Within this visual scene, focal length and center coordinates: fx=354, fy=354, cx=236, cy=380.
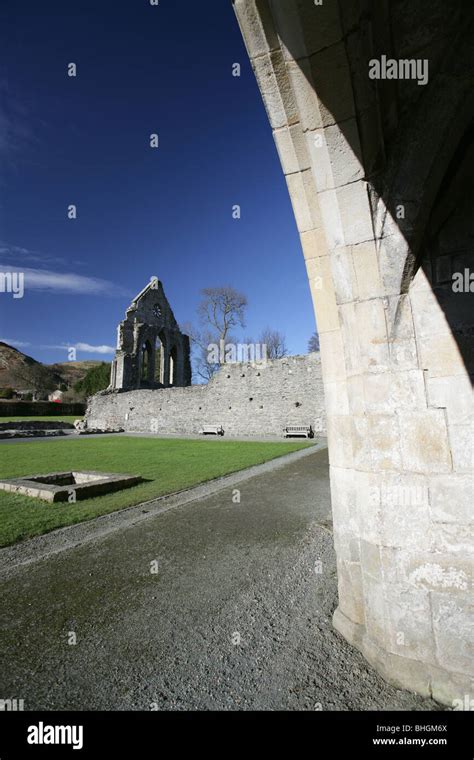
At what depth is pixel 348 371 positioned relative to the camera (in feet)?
7.98

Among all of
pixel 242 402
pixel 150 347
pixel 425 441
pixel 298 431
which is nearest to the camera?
pixel 425 441

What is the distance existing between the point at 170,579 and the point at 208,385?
20.1 m

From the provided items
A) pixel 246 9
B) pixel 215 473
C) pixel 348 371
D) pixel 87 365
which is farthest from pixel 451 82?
pixel 87 365

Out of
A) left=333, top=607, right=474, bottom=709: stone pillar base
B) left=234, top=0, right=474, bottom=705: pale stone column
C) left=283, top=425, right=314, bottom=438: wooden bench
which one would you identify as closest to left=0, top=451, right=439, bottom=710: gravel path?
Result: left=333, top=607, right=474, bottom=709: stone pillar base

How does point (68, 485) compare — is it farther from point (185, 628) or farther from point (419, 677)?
point (419, 677)

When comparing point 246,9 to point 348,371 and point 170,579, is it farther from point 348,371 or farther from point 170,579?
point 170,579

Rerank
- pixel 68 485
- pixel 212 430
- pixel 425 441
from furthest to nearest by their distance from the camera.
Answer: pixel 212 430
pixel 68 485
pixel 425 441

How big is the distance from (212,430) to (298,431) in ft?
19.4

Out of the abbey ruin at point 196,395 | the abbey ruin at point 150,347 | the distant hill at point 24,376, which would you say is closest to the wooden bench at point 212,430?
the abbey ruin at point 196,395

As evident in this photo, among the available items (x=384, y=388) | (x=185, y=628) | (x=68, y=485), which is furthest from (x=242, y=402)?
(x=384, y=388)

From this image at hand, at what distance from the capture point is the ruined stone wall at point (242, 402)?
2034 cm

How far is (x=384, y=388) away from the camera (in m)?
2.27

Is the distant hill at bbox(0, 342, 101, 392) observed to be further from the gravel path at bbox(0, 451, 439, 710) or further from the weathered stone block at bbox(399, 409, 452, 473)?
the weathered stone block at bbox(399, 409, 452, 473)

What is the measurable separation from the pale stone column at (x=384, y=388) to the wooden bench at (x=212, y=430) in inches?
787
